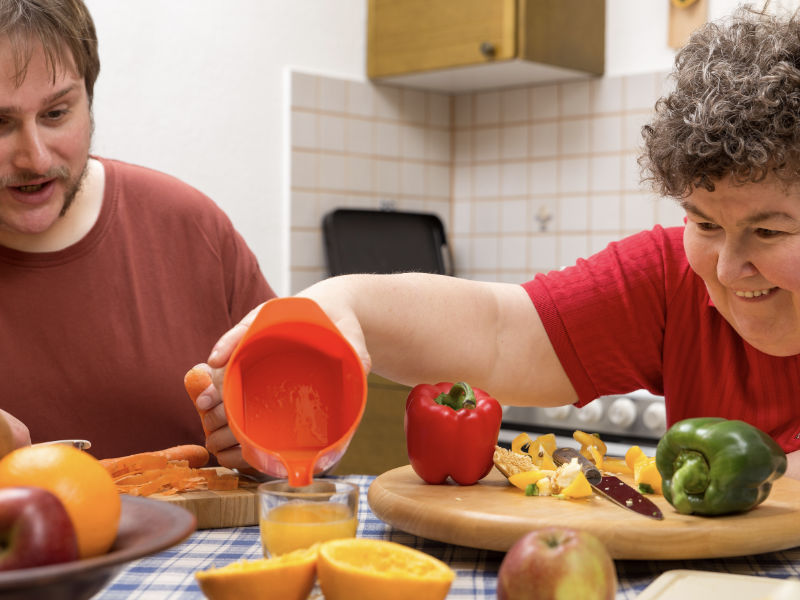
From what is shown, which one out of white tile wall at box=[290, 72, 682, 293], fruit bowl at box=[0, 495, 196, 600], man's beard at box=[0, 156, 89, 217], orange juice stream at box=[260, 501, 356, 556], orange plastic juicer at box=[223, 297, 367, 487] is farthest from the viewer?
white tile wall at box=[290, 72, 682, 293]

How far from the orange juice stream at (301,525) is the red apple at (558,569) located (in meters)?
0.18

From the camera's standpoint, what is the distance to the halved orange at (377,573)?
750 mm

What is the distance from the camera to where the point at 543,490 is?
109 centimetres

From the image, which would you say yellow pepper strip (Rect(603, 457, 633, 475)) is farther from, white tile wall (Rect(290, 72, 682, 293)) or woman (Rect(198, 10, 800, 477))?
white tile wall (Rect(290, 72, 682, 293))

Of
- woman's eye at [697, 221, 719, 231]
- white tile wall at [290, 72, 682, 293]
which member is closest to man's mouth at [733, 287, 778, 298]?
woman's eye at [697, 221, 719, 231]

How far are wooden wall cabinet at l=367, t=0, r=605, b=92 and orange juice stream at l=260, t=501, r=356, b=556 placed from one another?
2388 mm

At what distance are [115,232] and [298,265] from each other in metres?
1.49

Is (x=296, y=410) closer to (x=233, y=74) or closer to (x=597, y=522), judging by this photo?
(x=597, y=522)

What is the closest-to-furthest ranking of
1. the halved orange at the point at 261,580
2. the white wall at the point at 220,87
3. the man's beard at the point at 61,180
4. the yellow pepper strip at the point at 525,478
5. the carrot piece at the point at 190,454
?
the halved orange at the point at 261,580
the yellow pepper strip at the point at 525,478
the carrot piece at the point at 190,454
the man's beard at the point at 61,180
the white wall at the point at 220,87

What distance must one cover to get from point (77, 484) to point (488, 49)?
8.40 ft

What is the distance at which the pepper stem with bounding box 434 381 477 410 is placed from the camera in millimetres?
1207

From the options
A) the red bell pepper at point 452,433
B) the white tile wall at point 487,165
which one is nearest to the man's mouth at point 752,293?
the red bell pepper at point 452,433

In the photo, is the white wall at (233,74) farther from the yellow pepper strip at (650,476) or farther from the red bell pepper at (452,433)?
the yellow pepper strip at (650,476)

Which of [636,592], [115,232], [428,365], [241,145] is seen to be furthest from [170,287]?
[241,145]
